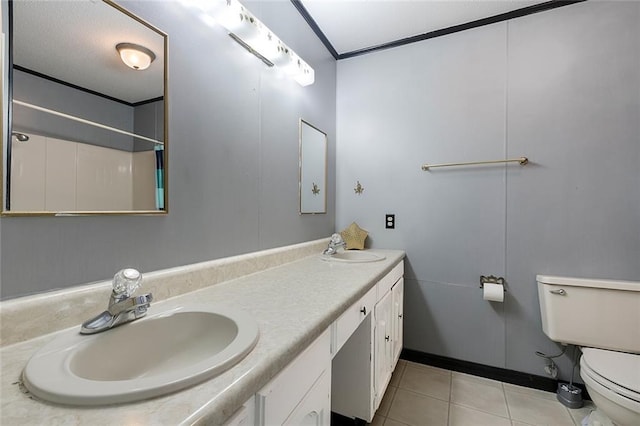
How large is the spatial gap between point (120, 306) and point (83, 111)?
1.75 feet

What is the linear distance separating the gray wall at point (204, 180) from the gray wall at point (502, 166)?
743 millimetres

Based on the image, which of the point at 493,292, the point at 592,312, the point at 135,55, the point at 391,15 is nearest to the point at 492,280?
the point at 493,292

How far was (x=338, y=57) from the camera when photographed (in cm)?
223

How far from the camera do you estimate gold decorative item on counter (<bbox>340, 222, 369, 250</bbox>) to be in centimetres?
206

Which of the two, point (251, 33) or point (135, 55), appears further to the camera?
point (251, 33)

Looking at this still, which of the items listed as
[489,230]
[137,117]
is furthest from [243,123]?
[489,230]

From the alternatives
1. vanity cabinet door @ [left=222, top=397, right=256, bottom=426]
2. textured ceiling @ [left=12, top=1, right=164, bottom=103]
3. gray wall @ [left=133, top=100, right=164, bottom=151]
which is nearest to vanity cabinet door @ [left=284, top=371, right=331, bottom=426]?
vanity cabinet door @ [left=222, top=397, right=256, bottom=426]

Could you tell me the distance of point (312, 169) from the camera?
1.85 meters

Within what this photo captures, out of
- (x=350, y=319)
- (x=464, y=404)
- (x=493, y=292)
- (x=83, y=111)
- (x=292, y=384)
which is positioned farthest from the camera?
(x=493, y=292)

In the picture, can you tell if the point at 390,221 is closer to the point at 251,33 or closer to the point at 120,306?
the point at 251,33

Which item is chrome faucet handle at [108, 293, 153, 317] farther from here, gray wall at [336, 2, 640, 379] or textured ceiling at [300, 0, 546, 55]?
textured ceiling at [300, 0, 546, 55]

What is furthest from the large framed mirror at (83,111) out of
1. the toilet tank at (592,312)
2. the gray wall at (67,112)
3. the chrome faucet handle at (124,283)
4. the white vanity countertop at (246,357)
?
the toilet tank at (592,312)

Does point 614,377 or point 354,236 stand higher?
point 354,236

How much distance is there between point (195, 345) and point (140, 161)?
0.58 meters
